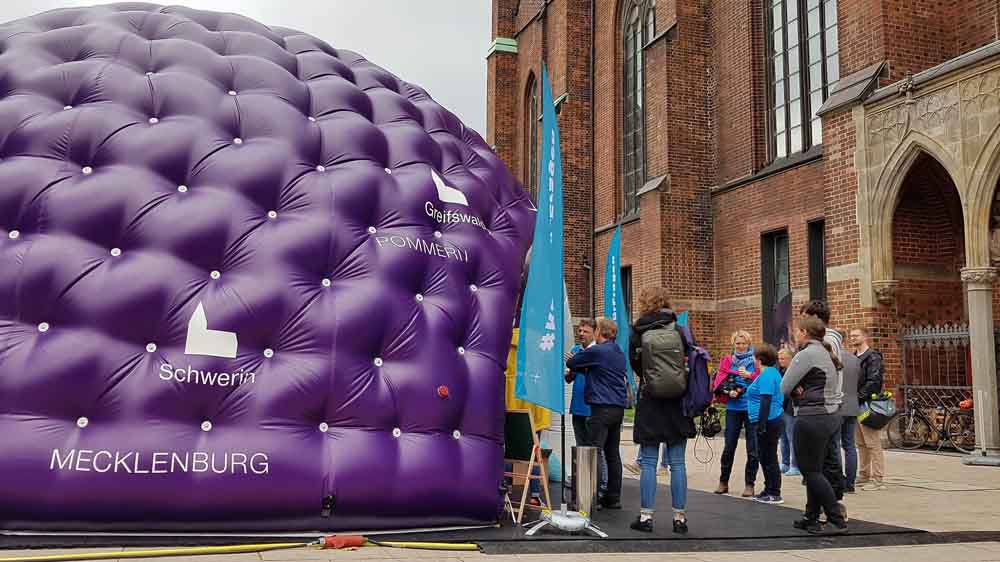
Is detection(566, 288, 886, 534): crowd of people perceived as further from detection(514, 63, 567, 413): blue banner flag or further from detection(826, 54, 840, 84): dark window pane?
detection(826, 54, 840, 84): dark window pane

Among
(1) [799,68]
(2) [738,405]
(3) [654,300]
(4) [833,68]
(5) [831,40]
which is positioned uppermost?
(5) [831,40]

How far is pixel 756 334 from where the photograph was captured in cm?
1819

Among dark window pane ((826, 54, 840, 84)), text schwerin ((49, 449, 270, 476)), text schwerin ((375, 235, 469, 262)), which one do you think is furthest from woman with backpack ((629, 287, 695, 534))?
dark window pane ((826, 54, 840, 84))

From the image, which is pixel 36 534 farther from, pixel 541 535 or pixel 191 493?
pixel 541 535

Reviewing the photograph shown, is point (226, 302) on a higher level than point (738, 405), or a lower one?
higher

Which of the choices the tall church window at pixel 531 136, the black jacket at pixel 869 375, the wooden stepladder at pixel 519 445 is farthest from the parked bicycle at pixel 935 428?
the tall church window at pixel 531 136

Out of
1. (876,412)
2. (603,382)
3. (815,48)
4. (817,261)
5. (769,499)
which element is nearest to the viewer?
(603,382)

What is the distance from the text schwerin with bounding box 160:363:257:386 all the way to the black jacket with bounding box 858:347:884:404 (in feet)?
19.1

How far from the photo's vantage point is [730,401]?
8219 mm

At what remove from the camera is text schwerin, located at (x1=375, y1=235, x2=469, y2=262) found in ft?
20.2

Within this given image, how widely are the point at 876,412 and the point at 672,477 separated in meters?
3.58

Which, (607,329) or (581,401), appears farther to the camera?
(581,401)

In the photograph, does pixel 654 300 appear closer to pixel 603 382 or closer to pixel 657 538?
pixel 603 382

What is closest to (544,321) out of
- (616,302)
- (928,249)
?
(616,302)
